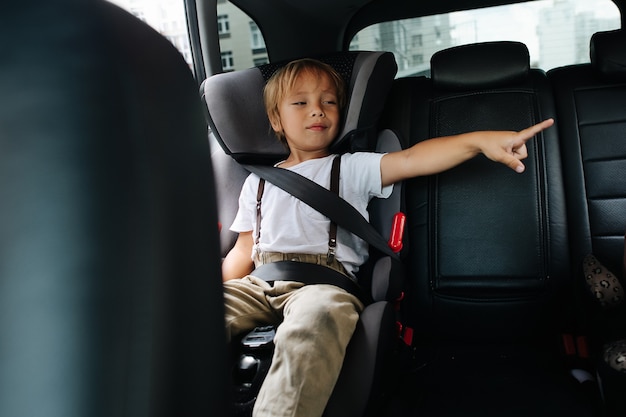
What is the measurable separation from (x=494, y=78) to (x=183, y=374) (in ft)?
6.56

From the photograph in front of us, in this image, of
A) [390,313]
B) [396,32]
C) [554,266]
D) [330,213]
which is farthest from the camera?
[396,32]

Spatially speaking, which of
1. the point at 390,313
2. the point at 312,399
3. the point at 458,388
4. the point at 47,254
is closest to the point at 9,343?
the point at 47,254

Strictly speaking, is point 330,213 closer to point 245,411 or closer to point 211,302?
point 245,411

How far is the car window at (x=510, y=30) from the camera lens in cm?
312

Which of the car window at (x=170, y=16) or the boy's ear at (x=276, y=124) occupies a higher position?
the car window at (x=170, y=16)

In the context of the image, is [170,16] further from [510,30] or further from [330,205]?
[510,30]

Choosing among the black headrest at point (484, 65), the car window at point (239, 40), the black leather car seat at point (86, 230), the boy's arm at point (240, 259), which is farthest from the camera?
the car window at point (239, 40)

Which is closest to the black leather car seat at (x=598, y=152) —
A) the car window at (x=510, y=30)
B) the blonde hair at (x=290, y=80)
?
the blonde hair at (x=290, y=80)

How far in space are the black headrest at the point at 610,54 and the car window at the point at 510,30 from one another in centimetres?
93

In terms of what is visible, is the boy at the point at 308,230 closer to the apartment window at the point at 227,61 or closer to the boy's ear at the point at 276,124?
the boy's ear at the point at 276,124

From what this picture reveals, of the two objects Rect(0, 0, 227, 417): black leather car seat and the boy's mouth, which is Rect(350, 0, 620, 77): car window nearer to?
the boy's mouth

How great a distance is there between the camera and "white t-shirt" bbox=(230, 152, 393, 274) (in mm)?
1912

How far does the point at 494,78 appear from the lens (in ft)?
7.12

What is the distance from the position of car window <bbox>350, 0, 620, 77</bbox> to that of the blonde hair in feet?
3.80
